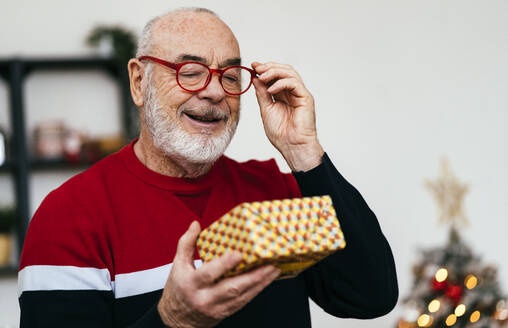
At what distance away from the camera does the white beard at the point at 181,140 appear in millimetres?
1235

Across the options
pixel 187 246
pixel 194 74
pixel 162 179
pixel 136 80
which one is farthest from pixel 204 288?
pixel 136 80

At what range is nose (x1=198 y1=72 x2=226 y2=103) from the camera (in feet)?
4.03

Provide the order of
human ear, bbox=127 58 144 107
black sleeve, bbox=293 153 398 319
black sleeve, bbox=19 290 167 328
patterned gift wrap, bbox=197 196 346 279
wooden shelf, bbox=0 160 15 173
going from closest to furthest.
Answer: patterned gift wrap, bbox=197 196 346 279 < black sleeve, bbox=19 290 167 328 < black sleeve, bbox=293 153 398 319 < human ear, bbox=127 58 144 107 < wooden shelf, bbox=0 160 15 173

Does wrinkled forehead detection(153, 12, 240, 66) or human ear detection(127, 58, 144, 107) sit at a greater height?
wrinkled forehead detection(153, 12, 240, 66)

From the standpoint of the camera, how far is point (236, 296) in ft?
2.85

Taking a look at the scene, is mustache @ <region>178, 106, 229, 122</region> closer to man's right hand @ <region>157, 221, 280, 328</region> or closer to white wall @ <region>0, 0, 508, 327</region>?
man's right hand @ <region>157, 221, 280, 328</region>

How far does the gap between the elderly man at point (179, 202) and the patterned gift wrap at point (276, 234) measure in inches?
7.8

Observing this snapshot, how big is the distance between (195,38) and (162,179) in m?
0.35

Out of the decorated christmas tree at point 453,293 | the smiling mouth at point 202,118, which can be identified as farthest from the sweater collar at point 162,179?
the decorated christmas tree at point 453,293

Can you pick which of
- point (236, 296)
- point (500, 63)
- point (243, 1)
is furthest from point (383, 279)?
point (500, 63)

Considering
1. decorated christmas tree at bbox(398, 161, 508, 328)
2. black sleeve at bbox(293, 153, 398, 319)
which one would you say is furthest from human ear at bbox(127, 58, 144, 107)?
decorated christmas tree at bbox(398, 161, 508, 328)

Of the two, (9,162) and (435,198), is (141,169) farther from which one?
(435,198)

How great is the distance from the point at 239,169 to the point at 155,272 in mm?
407

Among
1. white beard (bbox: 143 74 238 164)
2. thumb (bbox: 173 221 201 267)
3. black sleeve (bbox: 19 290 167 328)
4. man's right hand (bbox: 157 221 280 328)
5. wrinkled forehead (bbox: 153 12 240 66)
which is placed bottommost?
black sleeve (bbox: 19 290 167 328)
